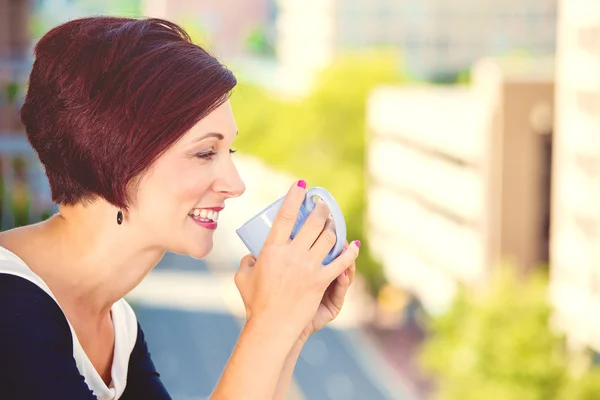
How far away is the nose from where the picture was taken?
2.05 meters

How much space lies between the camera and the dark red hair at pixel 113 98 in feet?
6.32

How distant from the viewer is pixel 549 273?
54.8m

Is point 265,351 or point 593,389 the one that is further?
point 593,389

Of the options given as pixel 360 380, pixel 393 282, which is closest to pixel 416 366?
pixel 360 380

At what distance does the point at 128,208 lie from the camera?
2.04 m

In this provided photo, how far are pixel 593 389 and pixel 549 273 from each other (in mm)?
16891

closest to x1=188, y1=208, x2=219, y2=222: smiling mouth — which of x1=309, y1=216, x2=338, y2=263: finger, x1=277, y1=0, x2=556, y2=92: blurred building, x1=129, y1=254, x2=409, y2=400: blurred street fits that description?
x1=309, y1=216, x2=338, y2=263: finger

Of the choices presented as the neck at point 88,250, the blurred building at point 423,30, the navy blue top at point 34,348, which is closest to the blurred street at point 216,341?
the blurred building at point 423,30

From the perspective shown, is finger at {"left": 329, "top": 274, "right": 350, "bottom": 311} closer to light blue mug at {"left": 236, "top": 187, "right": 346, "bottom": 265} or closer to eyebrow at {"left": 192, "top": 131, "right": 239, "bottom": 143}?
light blue mug at {"left": 236, "top": 187, "right": 346, "bottom": 265}

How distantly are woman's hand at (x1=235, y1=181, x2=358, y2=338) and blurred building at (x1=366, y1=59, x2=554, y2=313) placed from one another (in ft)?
175

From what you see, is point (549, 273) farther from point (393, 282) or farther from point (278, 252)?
point (278, 252)

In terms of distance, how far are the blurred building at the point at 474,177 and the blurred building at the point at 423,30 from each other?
164 feet

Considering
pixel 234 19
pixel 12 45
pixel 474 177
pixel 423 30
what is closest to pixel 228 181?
pixel 12 45

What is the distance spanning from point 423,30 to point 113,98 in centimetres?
12104
